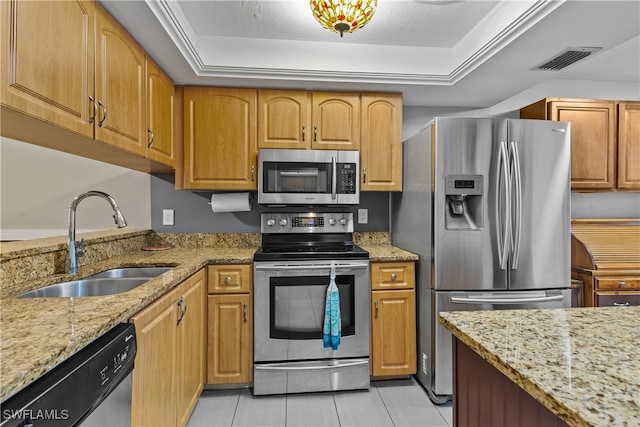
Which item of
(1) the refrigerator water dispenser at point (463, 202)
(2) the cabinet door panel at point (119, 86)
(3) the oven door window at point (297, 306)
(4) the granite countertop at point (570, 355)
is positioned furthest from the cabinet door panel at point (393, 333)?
(2) the cabinet door panel at point (119, 86)

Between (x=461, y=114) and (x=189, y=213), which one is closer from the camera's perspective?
(x=189, y=213)

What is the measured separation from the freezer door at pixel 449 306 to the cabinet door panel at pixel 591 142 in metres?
1.18

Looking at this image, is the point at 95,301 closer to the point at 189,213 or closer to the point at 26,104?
Answer: the point at 26,104

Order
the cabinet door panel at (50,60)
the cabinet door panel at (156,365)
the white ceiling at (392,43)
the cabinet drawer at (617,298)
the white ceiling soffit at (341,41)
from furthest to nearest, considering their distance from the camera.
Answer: the cabinet drawer at (617,298) → the white ceiling soffit at (341,41) → the white ceiling at (392,43) → the cabinet door panel at (156,365) → the cabinet door panel at (50,60)

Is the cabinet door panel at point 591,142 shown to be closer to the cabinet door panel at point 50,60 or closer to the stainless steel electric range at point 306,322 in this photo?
the stainless steel electric range at point 306,322

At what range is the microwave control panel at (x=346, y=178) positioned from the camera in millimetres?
2494

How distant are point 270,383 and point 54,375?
65.3 inches

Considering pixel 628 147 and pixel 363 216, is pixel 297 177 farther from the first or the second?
pixel 628 147

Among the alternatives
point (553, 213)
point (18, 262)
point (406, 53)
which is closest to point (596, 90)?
point (553, 213)

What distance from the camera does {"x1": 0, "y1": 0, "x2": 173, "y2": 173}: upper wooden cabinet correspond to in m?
1.05

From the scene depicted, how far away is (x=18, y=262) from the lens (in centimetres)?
139

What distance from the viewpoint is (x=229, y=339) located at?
223 centimetres

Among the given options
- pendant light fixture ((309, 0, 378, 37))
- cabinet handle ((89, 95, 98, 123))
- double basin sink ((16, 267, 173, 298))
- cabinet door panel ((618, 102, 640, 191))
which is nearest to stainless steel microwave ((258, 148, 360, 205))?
double basin sink ((16, 267, 173, 298))

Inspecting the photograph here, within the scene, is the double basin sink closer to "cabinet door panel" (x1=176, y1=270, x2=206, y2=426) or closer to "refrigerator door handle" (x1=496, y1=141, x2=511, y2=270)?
"cabinet door panel" (x1=176, y1=270, x2=206, y2=426)
